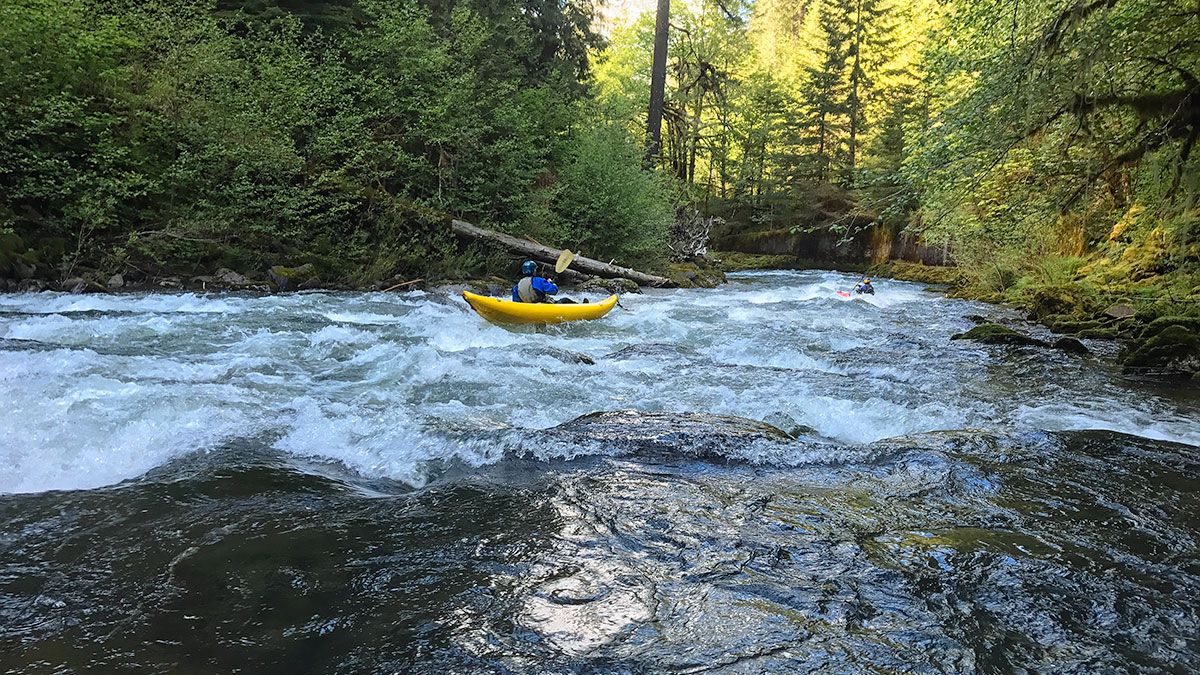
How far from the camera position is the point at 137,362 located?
20.0ft

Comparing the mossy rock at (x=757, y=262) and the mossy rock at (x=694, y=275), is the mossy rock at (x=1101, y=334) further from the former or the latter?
the mossy rock at (x=757, y=262)

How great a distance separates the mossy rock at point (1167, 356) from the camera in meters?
7.20

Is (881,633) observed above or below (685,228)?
below

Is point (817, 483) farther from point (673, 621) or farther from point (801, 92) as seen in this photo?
point (801, 92)

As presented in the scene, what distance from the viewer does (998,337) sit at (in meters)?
9.49

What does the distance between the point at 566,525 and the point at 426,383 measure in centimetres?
360

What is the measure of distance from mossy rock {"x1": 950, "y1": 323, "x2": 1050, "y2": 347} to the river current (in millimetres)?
2779

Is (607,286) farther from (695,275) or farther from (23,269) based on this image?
(23,269)

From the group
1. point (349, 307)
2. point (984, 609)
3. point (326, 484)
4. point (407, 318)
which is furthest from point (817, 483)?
point (349, 307)

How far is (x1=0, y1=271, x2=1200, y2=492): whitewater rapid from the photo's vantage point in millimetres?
4109

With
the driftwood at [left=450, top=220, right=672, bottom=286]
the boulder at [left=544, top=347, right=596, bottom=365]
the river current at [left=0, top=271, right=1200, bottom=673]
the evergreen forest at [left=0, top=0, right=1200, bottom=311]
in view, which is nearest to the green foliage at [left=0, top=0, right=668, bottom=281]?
the evergreen forest at [left=0, top=0, right=1200, bottom=311]

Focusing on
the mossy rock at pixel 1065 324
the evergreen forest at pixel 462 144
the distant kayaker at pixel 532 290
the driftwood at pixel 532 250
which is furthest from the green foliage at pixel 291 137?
the mossy rock at pixel 1065 324

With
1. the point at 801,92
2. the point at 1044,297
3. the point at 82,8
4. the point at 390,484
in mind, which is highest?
the point at 801,92

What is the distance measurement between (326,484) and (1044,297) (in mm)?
13175
